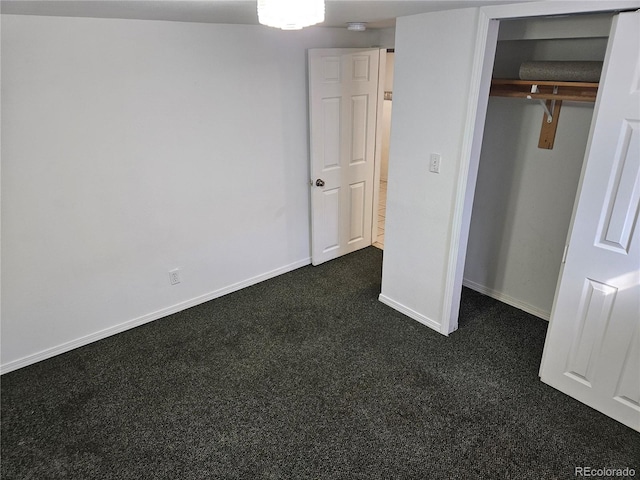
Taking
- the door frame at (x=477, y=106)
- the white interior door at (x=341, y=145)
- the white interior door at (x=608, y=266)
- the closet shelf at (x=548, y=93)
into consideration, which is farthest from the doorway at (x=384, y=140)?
the white interior door at (x=608, y=266)

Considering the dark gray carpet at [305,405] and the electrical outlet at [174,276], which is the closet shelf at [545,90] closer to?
the dark gray carpet at [305,405]

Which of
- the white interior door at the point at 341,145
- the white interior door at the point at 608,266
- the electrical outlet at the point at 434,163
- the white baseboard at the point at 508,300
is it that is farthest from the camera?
the white interior door at the point at 341,145

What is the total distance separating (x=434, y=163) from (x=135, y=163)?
193cm

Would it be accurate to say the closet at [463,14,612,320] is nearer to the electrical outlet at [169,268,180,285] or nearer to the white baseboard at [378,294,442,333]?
the white baseboard at [378,294,442,333]

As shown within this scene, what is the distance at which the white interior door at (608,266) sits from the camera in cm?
184

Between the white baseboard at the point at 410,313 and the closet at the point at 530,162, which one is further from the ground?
the closet at the point at 530,162

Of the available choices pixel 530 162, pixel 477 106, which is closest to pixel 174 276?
pixel 477 106

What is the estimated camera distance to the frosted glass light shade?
4.08ft

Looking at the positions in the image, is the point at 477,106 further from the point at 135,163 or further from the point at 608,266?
the point at 135,163

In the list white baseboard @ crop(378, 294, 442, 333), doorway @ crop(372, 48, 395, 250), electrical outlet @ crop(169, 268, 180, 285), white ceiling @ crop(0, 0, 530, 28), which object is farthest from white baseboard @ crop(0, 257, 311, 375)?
white ceiling @ crop(0, 0, 530, 28)

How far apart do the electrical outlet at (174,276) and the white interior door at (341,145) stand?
1234 millimetres

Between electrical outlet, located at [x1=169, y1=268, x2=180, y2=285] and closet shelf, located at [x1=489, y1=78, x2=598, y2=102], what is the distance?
254 centimetres

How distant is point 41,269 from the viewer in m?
2.62

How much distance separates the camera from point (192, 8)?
204cm
